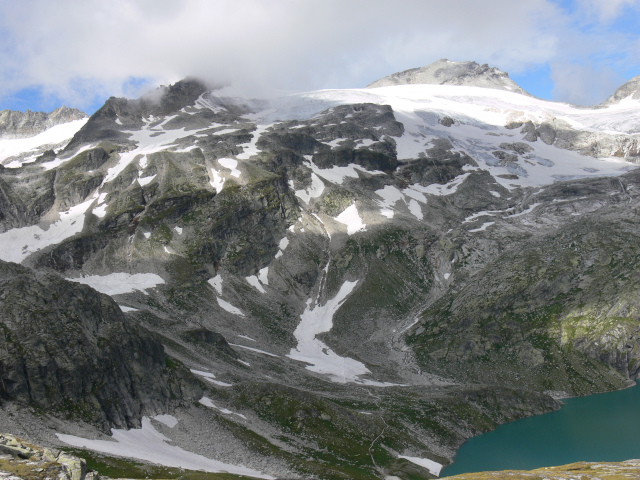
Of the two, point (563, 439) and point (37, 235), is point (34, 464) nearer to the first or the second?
point (563, 439)

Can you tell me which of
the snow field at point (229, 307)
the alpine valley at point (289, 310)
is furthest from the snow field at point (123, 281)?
the snow field at point (229, 307)

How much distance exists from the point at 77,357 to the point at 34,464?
3747cm

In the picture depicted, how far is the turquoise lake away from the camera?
68.3m

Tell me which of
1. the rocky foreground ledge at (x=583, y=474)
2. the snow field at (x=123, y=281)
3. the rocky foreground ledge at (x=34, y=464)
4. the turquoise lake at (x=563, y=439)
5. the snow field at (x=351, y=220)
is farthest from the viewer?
the snow field at (x=351, y=220)

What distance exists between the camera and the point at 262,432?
66.4 meters

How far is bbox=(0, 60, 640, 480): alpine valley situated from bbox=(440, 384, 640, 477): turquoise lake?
141 inches

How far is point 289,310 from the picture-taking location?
462ft

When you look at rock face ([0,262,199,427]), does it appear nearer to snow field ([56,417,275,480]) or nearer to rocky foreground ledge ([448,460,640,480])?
snow field ([56,417,275,480])

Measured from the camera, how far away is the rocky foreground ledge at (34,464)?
2420cm

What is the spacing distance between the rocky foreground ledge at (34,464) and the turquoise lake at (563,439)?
52.1 meters

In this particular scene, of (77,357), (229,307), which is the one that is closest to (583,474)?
(77,357)

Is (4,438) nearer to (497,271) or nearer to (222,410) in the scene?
(222,410)

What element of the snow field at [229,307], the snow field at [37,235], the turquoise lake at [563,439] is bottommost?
the turquoise lake at [563,439]

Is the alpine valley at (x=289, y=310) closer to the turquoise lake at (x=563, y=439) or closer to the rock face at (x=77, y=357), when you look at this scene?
the rock face at (x=77, y=357)
